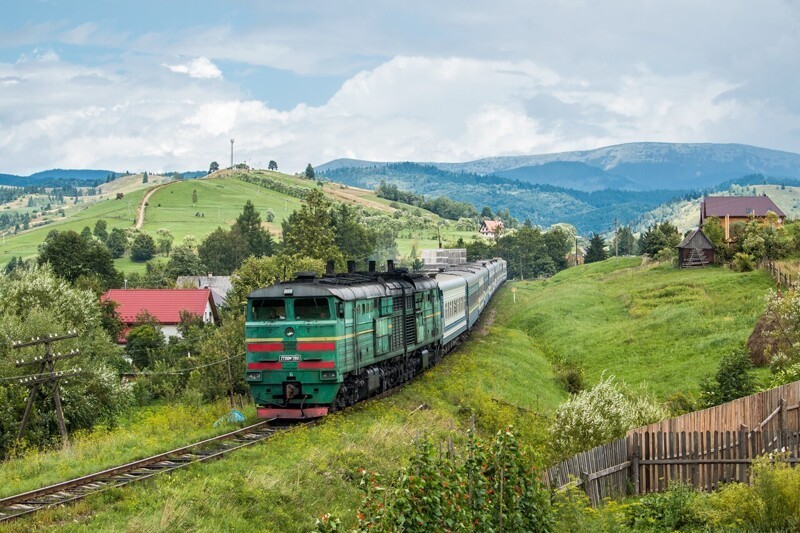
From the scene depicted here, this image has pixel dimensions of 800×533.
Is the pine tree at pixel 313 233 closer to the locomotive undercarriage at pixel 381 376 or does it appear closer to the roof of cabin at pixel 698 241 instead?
the roof of cabin at pixel 698 241

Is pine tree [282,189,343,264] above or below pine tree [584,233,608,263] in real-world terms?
above

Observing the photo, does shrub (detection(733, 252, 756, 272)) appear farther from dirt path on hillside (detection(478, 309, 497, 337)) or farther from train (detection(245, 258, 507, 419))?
train (detection(245, 258, 507, 419))

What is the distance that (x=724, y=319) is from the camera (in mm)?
57469

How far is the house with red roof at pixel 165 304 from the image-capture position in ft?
304

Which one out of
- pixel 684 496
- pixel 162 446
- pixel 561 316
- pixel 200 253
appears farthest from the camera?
pixel 200 253

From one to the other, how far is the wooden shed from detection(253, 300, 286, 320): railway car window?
69.3m

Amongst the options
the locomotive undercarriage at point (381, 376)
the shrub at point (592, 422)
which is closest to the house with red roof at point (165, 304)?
the locomotive undercarriage at point (381, 376)

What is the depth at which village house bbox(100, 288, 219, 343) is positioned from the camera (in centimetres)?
9250

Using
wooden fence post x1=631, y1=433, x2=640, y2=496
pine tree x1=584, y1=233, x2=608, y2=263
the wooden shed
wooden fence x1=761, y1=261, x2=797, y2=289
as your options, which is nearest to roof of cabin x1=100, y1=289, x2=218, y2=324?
the wooden shed

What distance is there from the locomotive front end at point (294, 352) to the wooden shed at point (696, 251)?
225 ft

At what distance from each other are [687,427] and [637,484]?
231 centimetres

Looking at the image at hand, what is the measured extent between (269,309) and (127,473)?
30.5 ft

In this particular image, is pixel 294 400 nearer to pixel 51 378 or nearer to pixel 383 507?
pixel 51 378

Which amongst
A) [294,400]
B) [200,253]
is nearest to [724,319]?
[294,400]
